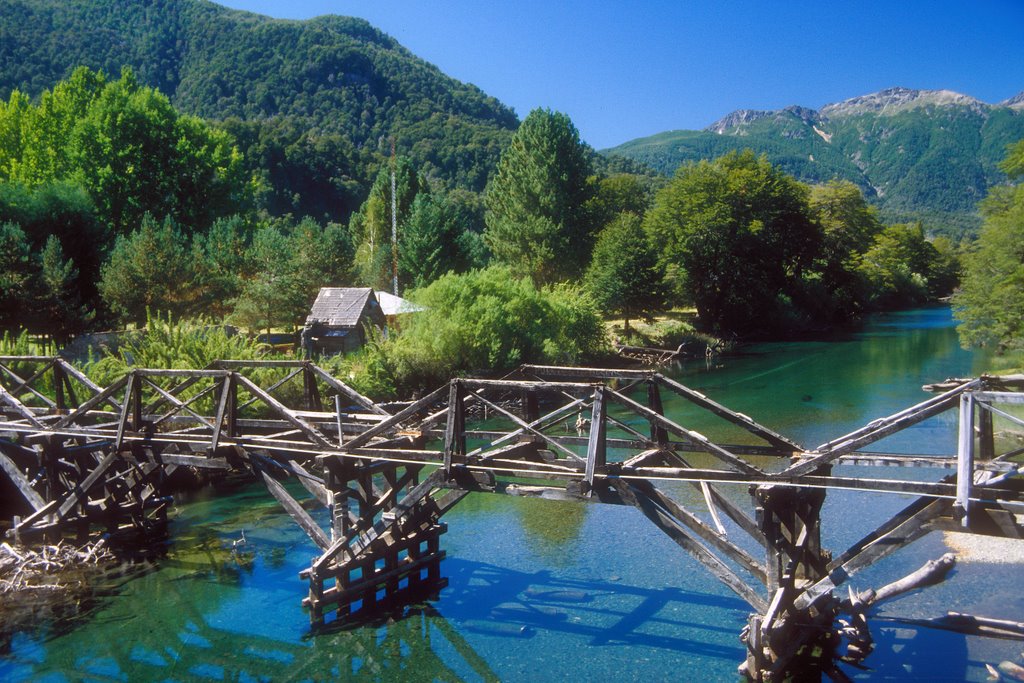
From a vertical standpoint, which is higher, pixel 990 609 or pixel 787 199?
pixel 787 199

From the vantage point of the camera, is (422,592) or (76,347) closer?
(422,592)

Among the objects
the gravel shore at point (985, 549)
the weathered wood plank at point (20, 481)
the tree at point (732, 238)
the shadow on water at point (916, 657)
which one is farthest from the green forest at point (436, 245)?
the shadow on water at point (916, 657)

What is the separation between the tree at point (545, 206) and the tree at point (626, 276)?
6432 mm

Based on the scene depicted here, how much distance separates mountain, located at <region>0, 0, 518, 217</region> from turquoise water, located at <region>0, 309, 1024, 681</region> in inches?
3737

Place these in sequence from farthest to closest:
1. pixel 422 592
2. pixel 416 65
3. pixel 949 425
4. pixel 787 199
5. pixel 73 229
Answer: pixel 416 65 < pixel 787 199 < pixel 73 229 < pixel 949 425 < pixel 422 592

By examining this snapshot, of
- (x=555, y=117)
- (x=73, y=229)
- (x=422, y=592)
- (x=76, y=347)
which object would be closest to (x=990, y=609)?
(x=422, y=592)

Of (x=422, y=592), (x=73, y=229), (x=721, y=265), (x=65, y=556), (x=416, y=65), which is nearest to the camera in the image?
(x=422, y=592)

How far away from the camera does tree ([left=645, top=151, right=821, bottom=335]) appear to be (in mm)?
60219

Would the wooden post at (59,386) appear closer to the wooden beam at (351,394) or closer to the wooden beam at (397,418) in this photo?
the wooden beam at (351,394)

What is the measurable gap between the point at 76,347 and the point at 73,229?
1041 centimetres

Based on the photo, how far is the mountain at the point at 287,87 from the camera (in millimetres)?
112312

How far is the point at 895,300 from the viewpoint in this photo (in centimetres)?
9206

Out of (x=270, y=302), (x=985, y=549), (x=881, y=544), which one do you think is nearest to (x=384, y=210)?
A: (x=270, y=302)

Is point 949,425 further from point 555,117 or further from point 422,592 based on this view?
point 555,117
